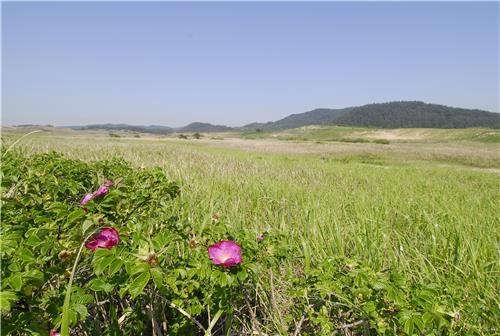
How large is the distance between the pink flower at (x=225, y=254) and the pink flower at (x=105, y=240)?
410 mm

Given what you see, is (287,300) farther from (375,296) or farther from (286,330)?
(375,296)

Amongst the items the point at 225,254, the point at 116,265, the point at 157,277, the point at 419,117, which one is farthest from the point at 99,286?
the point at 419,117

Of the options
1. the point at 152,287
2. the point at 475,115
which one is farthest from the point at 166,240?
the point at 475,115

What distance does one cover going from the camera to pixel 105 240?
1.21 meters

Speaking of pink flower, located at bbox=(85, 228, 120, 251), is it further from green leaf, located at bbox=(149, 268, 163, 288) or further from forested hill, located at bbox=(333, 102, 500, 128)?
forested hill, located at bbox=(333, 102, 500, 128)

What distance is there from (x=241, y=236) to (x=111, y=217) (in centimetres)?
82

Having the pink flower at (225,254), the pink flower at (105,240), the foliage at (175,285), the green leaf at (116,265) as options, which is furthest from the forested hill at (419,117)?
the green leaf at (116,265)

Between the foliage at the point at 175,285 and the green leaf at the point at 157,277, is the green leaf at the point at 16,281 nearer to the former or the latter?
the foliage at the point at 175,285

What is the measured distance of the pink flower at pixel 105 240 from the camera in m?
1.20

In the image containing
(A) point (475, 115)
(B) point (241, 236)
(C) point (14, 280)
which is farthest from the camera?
(A) point (475, 115)

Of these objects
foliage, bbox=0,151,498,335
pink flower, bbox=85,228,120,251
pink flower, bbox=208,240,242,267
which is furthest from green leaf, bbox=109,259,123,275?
pink flower, bbox=208,240,242,267

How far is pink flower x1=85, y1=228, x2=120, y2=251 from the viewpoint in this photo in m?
1.20

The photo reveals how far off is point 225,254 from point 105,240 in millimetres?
514

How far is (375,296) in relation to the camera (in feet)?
4.33
